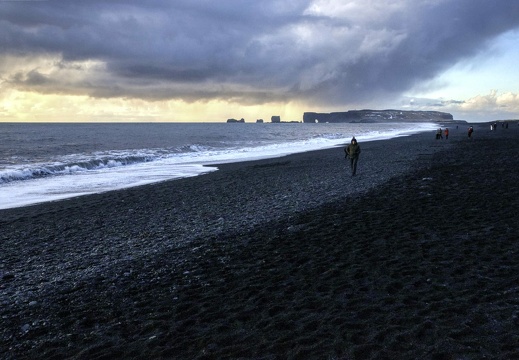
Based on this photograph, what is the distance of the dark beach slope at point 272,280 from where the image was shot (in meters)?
5.46

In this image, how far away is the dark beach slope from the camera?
546cm

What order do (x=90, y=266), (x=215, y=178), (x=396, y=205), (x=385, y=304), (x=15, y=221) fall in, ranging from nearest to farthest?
1. (x=385, y=304)
2. (x=90, y=266)
3. (x=396, y=205)
4. (x=15, y=221)
5. (x=215, y=178)

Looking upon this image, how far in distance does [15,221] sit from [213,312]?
11.7m

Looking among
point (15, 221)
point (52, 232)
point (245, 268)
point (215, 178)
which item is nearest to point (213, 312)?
point (245, 268)

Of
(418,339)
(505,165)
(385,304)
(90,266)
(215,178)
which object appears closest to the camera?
(418,339)

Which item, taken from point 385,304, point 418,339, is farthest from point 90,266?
point 418,339

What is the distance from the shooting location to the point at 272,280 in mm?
7680

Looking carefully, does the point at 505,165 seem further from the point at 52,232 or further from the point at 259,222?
the point at 52,232

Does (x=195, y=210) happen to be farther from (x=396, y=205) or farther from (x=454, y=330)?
(x=454, y=330)

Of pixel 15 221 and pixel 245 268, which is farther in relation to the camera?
pixel 15 221

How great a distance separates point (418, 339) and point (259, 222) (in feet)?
25.0

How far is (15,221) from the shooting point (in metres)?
14.3

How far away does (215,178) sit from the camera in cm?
2473

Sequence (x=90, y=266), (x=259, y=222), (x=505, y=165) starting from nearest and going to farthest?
(x=90, y=266)
(x=259, y=222)
(x=505, y=165)
